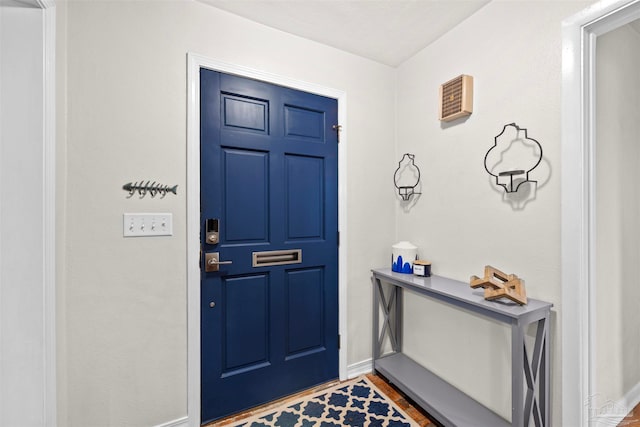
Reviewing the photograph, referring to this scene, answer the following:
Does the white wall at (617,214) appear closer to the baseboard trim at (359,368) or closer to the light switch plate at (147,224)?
the baseboard trim at (359,368)

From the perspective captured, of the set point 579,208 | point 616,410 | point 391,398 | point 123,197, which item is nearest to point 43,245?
point 123,197

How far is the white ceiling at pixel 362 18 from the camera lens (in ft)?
5.32

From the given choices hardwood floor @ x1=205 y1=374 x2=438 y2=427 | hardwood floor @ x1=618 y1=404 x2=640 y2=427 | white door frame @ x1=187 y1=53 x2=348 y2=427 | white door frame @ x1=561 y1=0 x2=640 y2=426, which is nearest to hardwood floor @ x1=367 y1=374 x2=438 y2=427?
hardwood floor @ x1=205 y1=374 x2=438 y2=427

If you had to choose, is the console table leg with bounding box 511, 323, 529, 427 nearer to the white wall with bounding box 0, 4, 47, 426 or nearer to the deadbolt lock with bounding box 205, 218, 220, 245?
the deadbolt lock with bounding box 205, 218, 220, 245

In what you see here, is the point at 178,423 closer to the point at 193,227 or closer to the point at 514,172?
the point at 193,227

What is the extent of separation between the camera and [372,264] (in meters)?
2.19

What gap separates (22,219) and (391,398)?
217 centimetres

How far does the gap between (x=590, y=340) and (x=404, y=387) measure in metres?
1.03

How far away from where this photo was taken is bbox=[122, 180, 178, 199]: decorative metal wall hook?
144 cm

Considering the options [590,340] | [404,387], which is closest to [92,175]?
[404,387]

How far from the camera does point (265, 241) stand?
1.82m

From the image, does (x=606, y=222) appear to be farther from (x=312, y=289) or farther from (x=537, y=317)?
(x=312, y=289)

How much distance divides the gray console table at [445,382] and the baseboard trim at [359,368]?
0.29 feet

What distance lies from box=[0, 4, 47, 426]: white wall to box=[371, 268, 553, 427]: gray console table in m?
1.83
